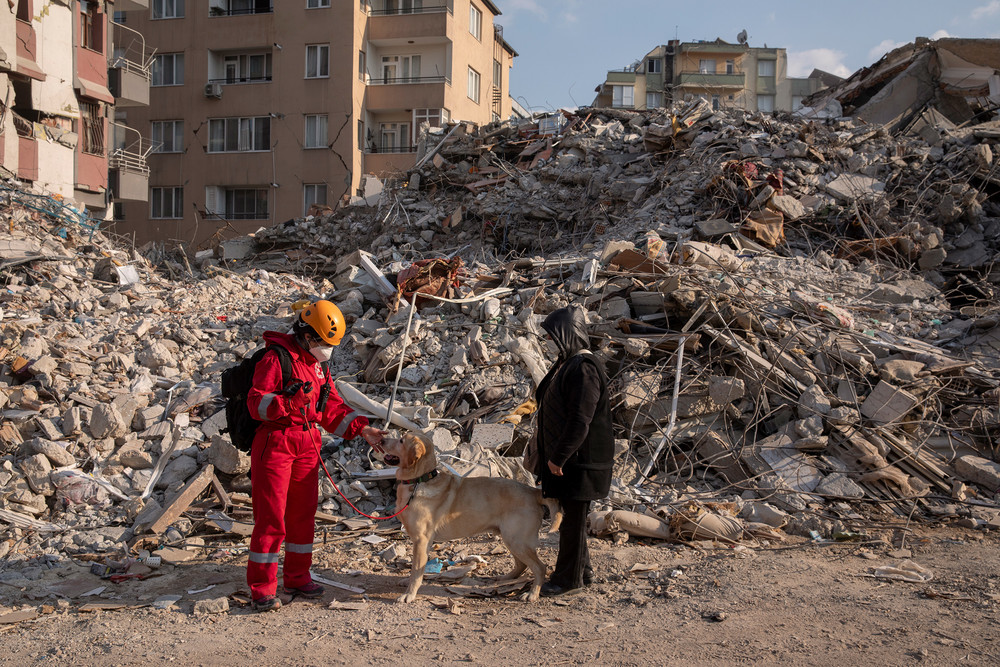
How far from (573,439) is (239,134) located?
87.3ft

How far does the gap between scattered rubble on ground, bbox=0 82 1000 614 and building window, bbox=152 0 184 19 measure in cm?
1873

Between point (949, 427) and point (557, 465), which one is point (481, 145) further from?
point (557, 465)

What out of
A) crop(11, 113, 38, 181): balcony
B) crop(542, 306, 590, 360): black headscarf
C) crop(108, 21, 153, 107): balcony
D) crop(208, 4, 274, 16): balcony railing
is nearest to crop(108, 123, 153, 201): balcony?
crop(108, 21, 153, 107): balcony

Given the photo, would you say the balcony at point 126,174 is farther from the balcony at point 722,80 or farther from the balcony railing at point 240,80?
the balcony at point 722,80

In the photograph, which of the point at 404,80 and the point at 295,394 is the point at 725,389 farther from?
the point at 404,80

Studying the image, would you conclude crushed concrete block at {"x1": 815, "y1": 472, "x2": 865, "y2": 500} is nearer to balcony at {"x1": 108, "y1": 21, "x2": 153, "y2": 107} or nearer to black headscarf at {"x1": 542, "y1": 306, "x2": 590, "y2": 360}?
black headscarf at {"x1": 542, "y1": 306, "x2": 590, "y2": 360}

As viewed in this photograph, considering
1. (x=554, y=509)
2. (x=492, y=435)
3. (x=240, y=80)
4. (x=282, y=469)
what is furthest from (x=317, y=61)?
(x=554, y=509)

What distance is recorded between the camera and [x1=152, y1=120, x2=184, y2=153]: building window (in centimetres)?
2752

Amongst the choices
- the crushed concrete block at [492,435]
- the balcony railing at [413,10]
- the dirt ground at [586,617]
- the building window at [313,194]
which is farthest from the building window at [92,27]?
the dirt ground at [586,617]

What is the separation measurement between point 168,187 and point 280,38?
724 centimetres

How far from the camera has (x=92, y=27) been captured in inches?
781

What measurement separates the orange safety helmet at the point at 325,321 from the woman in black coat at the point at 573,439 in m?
1.20

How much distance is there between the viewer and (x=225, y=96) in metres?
26.9

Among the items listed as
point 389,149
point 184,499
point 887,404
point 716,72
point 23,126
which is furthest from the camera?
point 716,72
